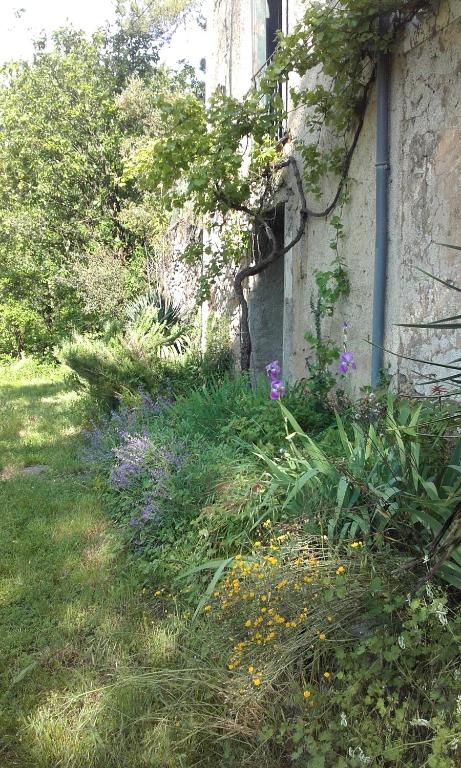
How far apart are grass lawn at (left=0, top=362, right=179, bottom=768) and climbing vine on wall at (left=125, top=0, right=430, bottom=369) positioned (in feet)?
7.97

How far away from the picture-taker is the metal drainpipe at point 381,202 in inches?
152

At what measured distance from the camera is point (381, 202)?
12.7 ft

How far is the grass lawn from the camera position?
2174mm

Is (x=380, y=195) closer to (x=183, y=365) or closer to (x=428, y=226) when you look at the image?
(x=428, y=226)

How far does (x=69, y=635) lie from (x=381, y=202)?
308 cm

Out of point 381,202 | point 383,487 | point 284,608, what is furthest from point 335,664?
point 381,202

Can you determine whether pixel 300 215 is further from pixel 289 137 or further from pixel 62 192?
pixel 62 192

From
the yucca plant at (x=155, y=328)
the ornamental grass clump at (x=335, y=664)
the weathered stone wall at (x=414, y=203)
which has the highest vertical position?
the weathered stone wall at (x=414, y=203)

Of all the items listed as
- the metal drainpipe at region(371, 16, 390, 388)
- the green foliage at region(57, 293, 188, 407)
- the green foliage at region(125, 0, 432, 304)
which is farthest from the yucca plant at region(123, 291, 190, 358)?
the metal drainpipe at region(371, 16, 390, 388)

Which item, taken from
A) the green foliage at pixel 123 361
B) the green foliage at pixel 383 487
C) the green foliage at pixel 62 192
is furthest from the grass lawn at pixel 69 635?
the green foliage at pixel 62 192

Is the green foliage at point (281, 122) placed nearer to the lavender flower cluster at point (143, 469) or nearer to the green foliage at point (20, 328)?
the lavender flower cluster at point (143, 469)

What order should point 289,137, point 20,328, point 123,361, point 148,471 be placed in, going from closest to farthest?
point 148,471, point 289,137, point 123,361, point 20,328

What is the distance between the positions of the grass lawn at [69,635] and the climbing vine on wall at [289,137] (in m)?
2.43

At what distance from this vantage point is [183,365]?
6.98m
